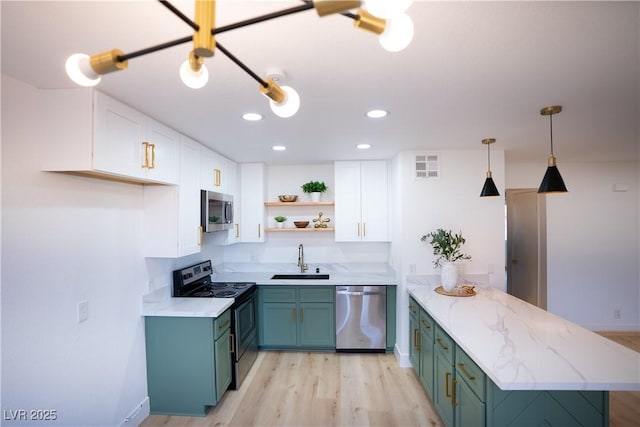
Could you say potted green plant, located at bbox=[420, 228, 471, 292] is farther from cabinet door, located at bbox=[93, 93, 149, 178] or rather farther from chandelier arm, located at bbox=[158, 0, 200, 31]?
chandelier arm, located at bbox=[158, 0, 200, 31]

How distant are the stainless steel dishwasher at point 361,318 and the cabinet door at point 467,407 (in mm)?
1563

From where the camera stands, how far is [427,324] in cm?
270

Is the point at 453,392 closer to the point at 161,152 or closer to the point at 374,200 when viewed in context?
the point at 374,200

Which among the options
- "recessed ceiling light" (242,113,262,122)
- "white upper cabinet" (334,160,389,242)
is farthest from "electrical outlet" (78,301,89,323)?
"white upper cabinet" (334,160,389,242)

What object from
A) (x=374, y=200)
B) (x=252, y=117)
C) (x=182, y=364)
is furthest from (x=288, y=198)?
(x=182, y=364)

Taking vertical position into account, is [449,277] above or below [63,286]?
below

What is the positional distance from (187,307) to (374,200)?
7.90 feet

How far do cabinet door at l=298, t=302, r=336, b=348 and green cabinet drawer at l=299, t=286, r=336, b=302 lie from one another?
0.05 m

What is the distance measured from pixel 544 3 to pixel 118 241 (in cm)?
271

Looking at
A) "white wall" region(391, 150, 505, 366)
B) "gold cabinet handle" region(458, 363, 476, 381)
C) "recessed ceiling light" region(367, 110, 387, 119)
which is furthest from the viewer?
"white wall" region(391, 150, 505, 366)

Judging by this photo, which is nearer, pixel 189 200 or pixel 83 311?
pixel 83 311

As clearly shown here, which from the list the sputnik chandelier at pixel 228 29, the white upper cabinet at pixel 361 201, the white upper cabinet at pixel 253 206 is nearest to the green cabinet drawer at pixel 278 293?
the white upper cabinet at pixel 253 206

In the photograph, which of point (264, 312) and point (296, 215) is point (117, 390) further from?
point (296, 215)

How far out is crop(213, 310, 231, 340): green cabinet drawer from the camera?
2.55 m
